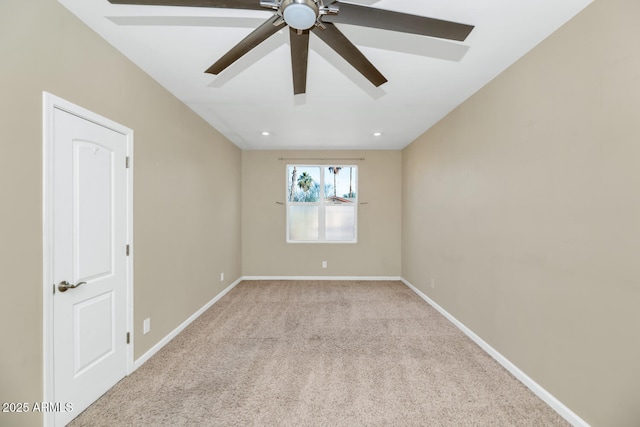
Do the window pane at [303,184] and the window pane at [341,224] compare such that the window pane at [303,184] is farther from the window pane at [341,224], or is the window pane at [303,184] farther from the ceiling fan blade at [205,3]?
the ceiling fan blade at [205,3]

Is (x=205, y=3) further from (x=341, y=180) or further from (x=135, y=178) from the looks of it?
(x=341, y=180)

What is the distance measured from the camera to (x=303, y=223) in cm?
561

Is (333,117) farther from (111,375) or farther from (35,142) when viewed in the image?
(111,375)

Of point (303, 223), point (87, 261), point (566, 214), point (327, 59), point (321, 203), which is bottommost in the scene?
point (87, 261)

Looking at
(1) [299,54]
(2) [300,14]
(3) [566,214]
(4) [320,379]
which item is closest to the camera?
(2) [300,14]

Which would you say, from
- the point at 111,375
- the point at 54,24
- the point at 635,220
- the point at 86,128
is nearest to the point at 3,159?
the point at 86,128

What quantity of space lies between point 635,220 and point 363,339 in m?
2.31

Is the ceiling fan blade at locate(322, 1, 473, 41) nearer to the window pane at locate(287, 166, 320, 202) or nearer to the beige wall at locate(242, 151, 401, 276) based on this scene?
the beige wall at locate(242, 151, 401, 276)

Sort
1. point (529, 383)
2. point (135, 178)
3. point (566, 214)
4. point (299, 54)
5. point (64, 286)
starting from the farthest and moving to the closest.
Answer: point (135, 178), point (529, 383), point (566, 214), point (64, 286), point (299, 54)

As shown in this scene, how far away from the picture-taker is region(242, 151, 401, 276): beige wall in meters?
5.49

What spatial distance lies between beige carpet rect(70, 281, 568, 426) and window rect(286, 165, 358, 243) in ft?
7.32

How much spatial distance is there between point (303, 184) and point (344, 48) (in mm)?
4135

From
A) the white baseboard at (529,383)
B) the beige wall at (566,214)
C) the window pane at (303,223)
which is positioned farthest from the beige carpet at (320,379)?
the window pane at (303,223)

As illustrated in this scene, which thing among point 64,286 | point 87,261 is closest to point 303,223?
point 87,261
